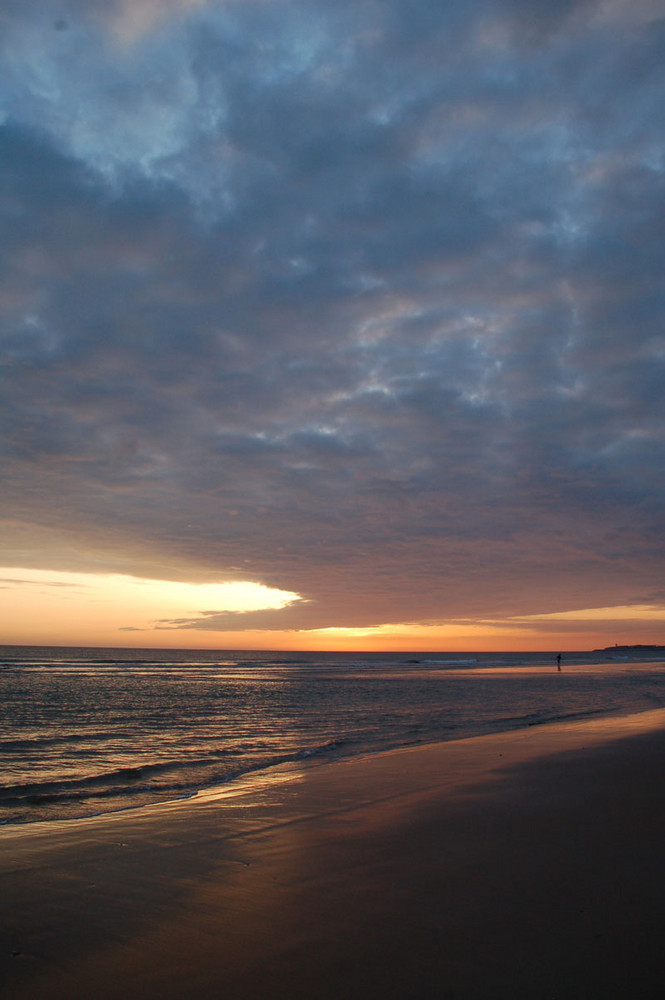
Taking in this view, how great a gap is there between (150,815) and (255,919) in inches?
186

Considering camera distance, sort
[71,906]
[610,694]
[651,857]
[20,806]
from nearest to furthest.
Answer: [71,906] → [651,857] → [20,806] → [610,694]

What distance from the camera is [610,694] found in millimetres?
35750

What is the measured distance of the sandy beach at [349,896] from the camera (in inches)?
169

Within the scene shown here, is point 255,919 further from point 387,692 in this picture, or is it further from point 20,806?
point 387,692

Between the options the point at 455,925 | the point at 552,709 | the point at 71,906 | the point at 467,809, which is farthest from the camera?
the point at 552,709

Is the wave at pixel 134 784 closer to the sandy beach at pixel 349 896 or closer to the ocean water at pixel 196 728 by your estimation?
the ocean water at pixel 196 728

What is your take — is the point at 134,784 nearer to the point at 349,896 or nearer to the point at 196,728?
the point at 349,896

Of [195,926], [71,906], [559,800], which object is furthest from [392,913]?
[559,800]

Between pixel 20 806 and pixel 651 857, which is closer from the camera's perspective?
pixel 651 857

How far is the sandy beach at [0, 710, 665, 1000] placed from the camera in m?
4.30

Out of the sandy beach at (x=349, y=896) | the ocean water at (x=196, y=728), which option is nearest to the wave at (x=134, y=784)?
the ocean water at (x=196, y=728)

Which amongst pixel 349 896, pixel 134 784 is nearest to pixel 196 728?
pixel 134 784

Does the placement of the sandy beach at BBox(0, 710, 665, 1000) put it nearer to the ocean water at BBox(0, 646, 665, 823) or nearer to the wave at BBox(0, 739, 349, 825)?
the wave at BBox(0, 739, 349, 825)

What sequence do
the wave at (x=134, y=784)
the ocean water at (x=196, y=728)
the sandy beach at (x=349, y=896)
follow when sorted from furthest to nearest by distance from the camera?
the ocean water at (x=196, y=728) < the wave at (x=134, y=784) < the sandy beach at (x=349, y=896)
